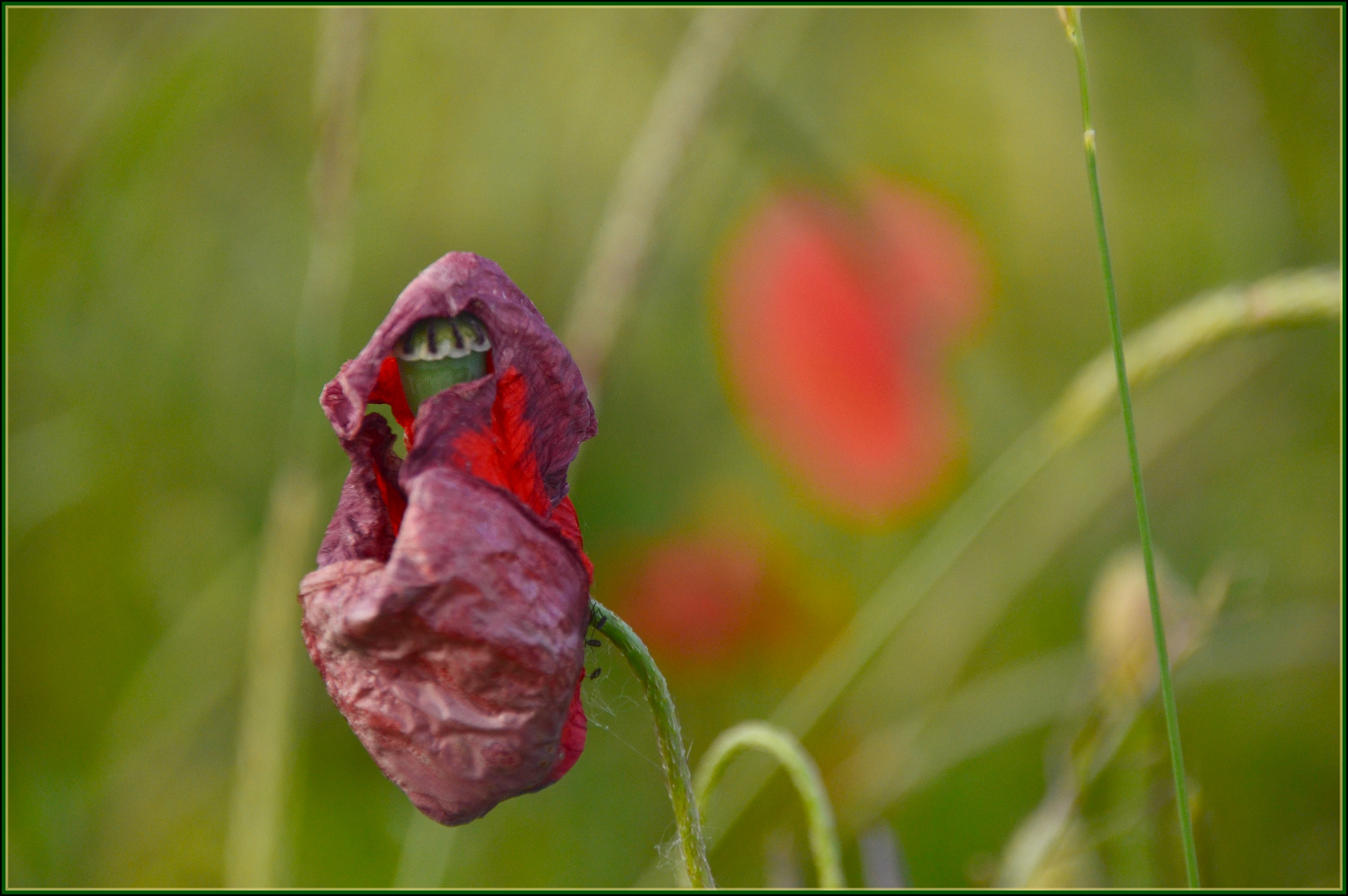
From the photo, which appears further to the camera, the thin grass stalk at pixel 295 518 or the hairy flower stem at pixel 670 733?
the thin grass stalk at pixel 295 518

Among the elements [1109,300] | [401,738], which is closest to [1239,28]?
[1109,300]

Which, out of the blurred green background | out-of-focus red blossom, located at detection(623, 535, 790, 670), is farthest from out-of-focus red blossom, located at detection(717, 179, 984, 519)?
out-of-focus red blossom, located at detection(623, 535, 790, 670)

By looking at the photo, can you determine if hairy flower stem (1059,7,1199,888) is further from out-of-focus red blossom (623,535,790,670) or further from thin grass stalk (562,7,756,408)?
out-of-focus red blossom (623,535,790,670)

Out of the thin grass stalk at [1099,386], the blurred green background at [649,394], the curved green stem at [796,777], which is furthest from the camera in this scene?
the blurred green background at [649,394]

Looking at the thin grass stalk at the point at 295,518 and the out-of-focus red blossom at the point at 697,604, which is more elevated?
the thin grass stalk at the point at 295,518

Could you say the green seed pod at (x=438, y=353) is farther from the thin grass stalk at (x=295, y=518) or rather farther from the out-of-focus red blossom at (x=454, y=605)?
the thin grass stalk at (x=295, y=518)

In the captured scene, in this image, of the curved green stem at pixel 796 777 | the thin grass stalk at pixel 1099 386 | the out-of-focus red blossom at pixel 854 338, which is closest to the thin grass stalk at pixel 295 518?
the thin grass stalk at pixel 1099 386
